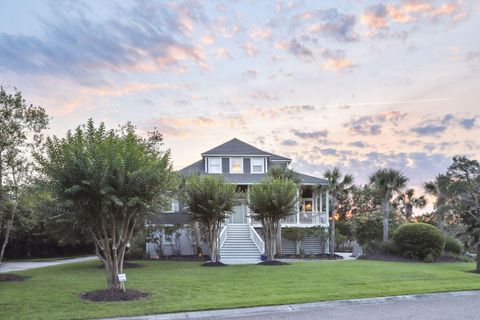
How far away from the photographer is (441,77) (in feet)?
58.7

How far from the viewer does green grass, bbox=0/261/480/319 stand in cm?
1003

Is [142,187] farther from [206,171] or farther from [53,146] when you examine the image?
[206,171]

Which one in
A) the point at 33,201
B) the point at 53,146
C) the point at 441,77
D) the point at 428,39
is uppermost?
the point at 428,39

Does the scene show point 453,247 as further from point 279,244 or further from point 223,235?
point 223,235

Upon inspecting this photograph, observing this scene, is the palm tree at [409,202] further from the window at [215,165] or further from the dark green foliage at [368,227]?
the window at [215,165]

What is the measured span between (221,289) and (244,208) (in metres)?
19.3

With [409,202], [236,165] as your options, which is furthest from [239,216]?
[409,202]

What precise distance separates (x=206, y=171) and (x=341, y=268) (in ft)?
57.6

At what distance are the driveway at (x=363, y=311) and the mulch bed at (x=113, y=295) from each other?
2.30 m

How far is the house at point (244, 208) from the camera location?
26297mm

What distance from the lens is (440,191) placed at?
35.9 meters

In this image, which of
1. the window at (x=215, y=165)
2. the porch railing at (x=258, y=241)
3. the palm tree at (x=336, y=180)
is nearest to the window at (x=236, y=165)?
the window at (x=215, y=165)

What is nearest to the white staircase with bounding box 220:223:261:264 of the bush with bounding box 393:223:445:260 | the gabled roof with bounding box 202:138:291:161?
the gabled roof with bounding box 202:138:291:161

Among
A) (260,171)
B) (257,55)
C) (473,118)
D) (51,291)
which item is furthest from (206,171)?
(51,291)
